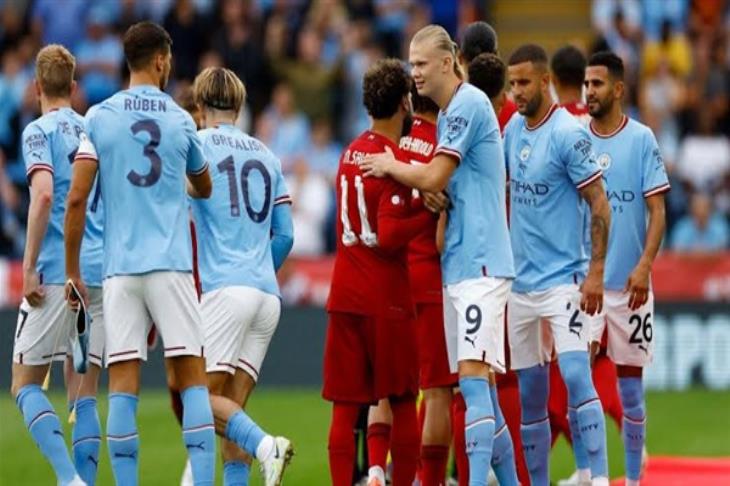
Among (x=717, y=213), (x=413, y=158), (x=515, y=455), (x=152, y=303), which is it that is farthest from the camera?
(x=717, y=213)

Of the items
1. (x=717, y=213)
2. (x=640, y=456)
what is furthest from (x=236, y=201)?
(x=717, y=213)

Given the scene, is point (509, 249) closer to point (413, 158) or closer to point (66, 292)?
point (413, 158)

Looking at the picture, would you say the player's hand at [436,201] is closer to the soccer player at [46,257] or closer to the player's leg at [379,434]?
the player's leg at [379,434]

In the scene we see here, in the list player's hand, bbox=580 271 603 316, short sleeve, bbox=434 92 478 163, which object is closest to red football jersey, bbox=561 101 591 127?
player's hand, bbox=580 271 603 316

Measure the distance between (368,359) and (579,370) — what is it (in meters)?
1.33

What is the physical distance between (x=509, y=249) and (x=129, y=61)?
2544 mm

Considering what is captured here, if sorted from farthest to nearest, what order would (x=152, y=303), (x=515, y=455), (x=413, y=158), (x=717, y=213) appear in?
(x=717, y=213), (x=515, y=455), (x=413, y=158), (x=152, y=303)

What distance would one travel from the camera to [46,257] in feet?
38.6

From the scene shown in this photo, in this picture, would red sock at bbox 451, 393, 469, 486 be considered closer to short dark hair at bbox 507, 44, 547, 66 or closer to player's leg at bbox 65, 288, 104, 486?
short dark hair at bbox 507, 44, 547, 66

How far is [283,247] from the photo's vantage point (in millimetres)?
12172

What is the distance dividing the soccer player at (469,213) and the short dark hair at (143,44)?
56.6 inches

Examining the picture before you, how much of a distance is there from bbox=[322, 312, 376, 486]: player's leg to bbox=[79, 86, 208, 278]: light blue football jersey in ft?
4.21

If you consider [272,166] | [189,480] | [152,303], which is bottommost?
[189,480]

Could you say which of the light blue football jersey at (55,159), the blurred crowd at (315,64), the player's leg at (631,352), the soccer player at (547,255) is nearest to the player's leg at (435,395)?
the soccer player at (547,255)
